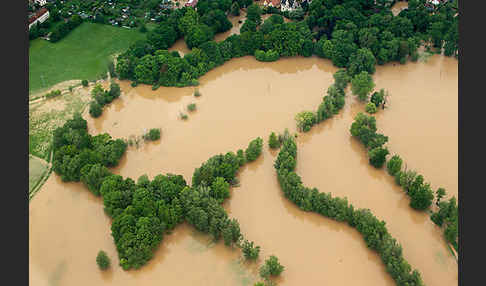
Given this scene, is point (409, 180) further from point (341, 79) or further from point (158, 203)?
point (158, 203)

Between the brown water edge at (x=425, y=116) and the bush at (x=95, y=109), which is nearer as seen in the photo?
the brown water edge at (x=425, y=116)

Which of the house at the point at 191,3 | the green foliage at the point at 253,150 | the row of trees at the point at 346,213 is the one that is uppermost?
the row of trees at the point at 346,213

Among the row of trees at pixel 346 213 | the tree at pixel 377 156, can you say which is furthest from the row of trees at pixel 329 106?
the tree at pixel 377 156

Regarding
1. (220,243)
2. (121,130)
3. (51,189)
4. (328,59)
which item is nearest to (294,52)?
(328,59)

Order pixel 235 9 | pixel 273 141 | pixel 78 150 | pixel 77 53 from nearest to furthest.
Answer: pixel 78 150 → pixel 273 141 → pixel 77 53 → pixel 235 9

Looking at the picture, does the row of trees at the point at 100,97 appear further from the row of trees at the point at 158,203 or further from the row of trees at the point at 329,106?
the row of trees at the point at 329,106

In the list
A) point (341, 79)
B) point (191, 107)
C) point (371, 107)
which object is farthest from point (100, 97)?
point (371, 107)

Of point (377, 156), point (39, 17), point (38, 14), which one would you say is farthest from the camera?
point (38, 14)
